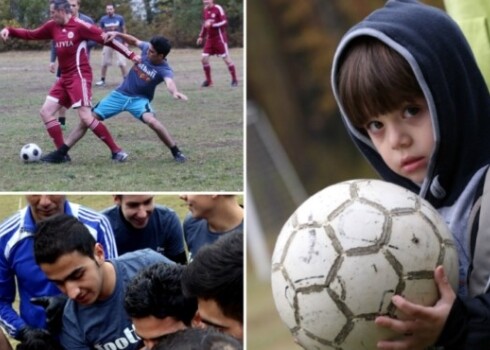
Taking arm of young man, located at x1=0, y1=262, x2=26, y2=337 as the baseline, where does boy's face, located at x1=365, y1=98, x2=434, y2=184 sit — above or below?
above

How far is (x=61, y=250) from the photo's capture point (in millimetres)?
3965

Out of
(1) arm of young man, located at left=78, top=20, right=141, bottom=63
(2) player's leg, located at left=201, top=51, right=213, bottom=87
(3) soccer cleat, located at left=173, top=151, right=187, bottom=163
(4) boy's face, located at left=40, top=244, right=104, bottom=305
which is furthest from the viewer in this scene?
(2) player's leg, located at left=201, top=51, right=213, bottom=87

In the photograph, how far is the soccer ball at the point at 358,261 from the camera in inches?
79.5

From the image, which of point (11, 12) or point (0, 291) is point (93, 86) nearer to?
point (11, 12)

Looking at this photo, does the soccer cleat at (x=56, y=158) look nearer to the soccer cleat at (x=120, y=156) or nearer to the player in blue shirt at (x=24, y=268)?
the soccer cleat at (x=120, y=156)

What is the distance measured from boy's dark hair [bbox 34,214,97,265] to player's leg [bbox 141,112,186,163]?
1344mm

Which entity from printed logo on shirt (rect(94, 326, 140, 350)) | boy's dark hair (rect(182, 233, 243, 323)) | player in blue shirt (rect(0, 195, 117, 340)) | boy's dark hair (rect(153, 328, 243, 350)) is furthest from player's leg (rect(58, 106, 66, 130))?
boy's dark hair (rect(153, 328, 243, 350))

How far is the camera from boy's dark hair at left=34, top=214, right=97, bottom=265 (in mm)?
3968

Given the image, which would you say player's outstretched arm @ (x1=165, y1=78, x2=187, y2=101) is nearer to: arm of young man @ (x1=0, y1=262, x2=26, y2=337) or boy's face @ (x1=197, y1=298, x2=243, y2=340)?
arm of young man @ (x1=0, y1=262, x2=26, y2=337)

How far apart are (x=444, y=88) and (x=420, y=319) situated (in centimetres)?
56

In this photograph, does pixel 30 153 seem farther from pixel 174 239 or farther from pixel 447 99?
pixel 447 99

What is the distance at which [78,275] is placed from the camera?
397cm

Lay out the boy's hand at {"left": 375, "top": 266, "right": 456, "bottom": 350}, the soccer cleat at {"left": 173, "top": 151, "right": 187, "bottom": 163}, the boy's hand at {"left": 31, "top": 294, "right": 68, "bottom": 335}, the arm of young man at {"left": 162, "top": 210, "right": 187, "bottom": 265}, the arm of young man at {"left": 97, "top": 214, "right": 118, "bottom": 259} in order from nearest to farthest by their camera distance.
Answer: the boy's hand at {"left": 375, "top": 266, "right": 456, "bottom": 350}
the boy's hand at {"left": 31, "top": 294, "right": 68, "bottom": 335}
the arm of young man at {"left": 97, "top": 214, "right": 118, "bottom": 259}
the arm of young man at {"left": 162, "top": 210, "right": 187, "bottom": 265}
the soccer cleat at {"left": 173, "top": 151, "right": 187, "bottom": 163}

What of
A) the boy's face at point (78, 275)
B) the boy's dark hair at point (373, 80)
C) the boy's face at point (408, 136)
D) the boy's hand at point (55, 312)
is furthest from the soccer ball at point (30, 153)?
the boy's face at point (408, 136)
